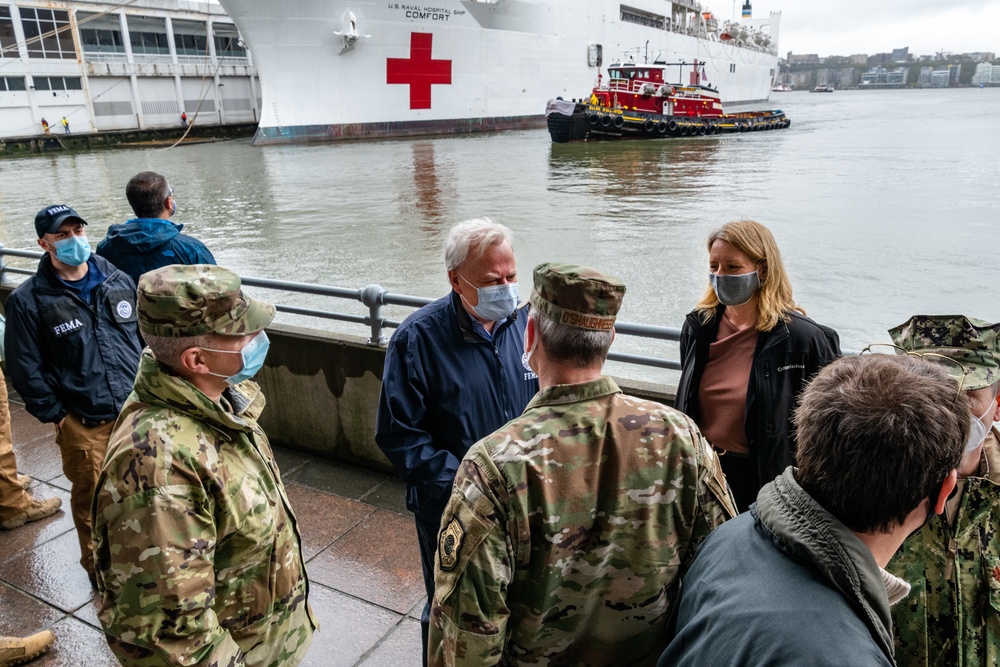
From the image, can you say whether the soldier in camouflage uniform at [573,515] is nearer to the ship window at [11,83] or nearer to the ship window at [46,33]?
the ship window at [11,83]

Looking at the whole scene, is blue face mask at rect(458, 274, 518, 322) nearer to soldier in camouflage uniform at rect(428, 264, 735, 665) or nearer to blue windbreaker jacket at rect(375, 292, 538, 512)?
blue windbreaker jacket at rect(375, 292, 538, 512)

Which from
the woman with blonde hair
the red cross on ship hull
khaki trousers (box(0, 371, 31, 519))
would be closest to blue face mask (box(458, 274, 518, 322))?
the woman with blonde hair

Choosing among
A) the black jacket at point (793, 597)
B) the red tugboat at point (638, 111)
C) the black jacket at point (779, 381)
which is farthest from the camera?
the red tugboat at point (638, 111)

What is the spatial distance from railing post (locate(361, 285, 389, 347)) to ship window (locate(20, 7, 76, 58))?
43.5 m

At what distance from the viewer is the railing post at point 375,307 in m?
3.68

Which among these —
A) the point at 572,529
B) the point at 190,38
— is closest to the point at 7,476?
the point at 572,529

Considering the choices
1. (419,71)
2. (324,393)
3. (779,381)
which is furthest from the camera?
(419,71)

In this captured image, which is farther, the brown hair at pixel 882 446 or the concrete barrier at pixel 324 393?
the concrete barrier at pixel 324 393

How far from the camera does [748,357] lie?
7.83 feet

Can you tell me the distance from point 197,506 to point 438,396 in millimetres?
797

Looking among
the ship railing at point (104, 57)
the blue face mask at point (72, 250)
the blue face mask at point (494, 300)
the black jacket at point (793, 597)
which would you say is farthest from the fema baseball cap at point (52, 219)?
the ship railing at point (104, 57)

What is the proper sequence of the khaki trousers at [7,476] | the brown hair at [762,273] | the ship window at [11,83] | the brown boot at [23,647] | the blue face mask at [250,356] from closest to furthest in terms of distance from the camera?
the blue face mask at [250,356] < the brown hair at [762,273] < the brown boot at [23,647] < the khaki trousers at [7,476] < the ship window at [11,83]

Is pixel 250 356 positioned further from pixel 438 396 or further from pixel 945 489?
pixel 945 489

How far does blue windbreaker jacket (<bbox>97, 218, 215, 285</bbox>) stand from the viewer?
3.54 metres
